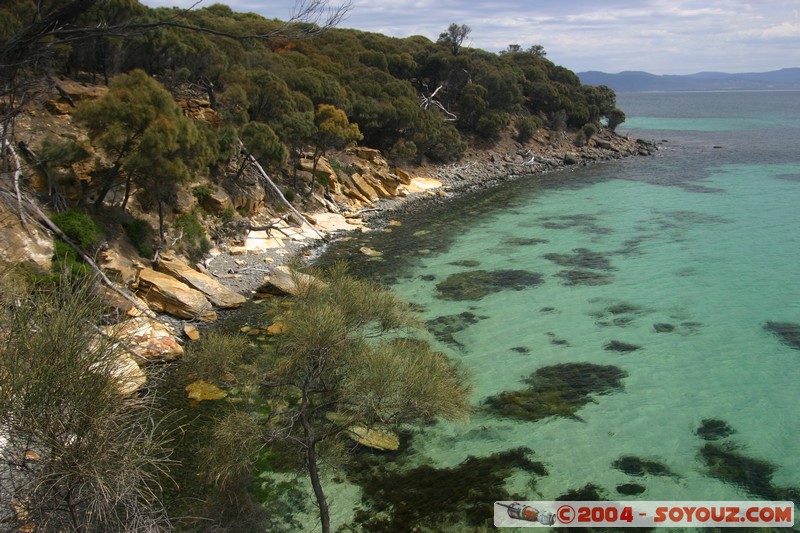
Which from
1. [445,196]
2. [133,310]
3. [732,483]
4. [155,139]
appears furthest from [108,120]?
[445,196]

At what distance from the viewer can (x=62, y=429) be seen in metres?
6.13

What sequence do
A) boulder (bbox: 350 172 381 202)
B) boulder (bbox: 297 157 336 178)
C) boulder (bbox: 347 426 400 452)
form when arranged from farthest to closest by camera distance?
boulder (bbox: 350 172 381 202)
boulder (bbox: 297 157 336 178)
boulder (bbox: 347 426 400 452)

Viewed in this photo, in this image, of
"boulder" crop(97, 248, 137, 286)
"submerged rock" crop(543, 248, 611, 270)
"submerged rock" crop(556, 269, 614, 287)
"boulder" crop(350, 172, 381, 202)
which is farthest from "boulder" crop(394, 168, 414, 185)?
"boulder" crop(97, 248, 137, 286)

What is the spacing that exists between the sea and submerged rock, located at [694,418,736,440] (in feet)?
0.18

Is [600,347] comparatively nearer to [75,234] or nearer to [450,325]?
[450,325]

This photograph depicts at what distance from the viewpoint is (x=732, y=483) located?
42.9 ft

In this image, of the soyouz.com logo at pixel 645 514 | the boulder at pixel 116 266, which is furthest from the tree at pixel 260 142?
the soyouz.com logo at pixel 645 514

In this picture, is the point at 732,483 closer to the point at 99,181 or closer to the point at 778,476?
the point at 778,476

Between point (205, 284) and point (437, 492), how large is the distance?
1473cm

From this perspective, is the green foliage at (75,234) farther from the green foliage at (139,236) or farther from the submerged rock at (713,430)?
the submerged rock at (713,430)

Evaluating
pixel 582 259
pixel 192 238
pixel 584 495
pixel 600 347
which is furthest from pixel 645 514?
pixel 192 238

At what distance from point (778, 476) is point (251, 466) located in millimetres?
12613

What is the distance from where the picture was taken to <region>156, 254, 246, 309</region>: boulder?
2288cm

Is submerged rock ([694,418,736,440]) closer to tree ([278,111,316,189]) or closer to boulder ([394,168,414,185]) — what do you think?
tree ([278,111,316,189])
